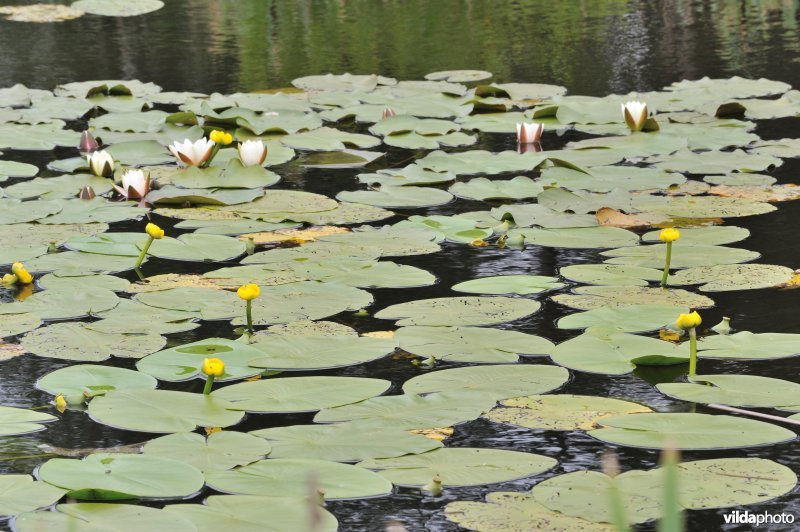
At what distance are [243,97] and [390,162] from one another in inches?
54.5

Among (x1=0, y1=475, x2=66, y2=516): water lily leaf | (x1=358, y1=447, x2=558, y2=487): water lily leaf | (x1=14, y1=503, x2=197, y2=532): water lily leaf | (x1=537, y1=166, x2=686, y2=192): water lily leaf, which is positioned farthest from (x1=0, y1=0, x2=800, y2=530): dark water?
(x1=537, y1=166, x2=686, y2=192): water lily leaf

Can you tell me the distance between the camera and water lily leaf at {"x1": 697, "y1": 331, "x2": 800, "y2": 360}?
2.39 metres

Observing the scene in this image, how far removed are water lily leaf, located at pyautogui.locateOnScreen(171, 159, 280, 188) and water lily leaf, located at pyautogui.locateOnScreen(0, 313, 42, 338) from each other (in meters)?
1.41

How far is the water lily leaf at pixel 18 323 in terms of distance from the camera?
104 inches

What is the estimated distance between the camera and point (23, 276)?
2975 mm

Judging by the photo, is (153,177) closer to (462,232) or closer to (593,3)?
(462,232)

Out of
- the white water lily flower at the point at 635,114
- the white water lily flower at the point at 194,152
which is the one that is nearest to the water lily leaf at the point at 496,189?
the white water lily flower at the point at 635,114

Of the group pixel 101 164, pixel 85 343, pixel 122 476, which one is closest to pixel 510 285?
pixel 85 343

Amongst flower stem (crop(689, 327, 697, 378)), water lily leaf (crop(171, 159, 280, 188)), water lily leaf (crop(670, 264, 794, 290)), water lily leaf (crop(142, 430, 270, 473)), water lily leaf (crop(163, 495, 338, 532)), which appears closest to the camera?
water lily leaf (crop(163, 495, 338, 532))

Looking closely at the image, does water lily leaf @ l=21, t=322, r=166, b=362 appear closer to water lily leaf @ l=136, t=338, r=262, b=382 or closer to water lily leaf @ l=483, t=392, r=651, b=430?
water lily leaf @ l=136, t=338, r=262, b=382

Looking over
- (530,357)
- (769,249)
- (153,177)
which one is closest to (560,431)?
(530,357)

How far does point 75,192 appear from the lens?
13.2 ft

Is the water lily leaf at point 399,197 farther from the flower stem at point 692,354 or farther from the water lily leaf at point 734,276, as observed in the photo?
the flower stem at point 692,354

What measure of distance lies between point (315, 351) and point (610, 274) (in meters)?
0.93
